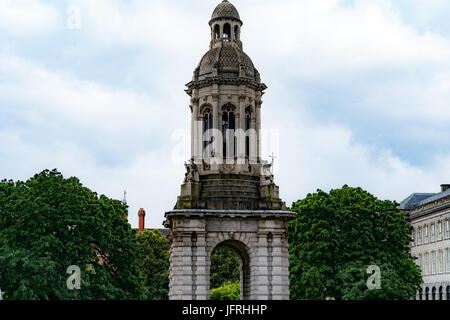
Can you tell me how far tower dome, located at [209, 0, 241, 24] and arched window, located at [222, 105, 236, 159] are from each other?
643cm

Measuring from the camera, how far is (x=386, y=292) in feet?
182

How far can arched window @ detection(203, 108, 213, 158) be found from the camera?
50.3 m

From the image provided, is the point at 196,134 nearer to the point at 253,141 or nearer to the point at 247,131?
the point at 247,131

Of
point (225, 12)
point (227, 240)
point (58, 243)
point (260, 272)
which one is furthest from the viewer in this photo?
point (225, 12)

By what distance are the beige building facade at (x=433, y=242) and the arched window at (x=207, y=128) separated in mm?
46761

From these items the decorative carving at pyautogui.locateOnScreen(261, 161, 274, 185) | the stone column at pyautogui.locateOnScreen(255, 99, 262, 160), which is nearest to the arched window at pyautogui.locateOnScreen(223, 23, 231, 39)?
the stone column at pyautogui.locateOnScreen(255, 99, 262, 160)

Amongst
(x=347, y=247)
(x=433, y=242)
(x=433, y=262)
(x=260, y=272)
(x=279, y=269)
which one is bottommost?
(x=260, y=272)

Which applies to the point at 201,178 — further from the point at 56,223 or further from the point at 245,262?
the point at 56,223

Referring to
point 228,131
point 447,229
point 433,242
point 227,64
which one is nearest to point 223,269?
point 433,242

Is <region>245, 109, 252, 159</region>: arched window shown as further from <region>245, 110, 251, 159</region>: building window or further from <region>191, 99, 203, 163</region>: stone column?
<region>191, 99, 203, 163</region>: stone column

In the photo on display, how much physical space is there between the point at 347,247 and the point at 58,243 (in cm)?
2192

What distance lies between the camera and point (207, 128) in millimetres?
50750
